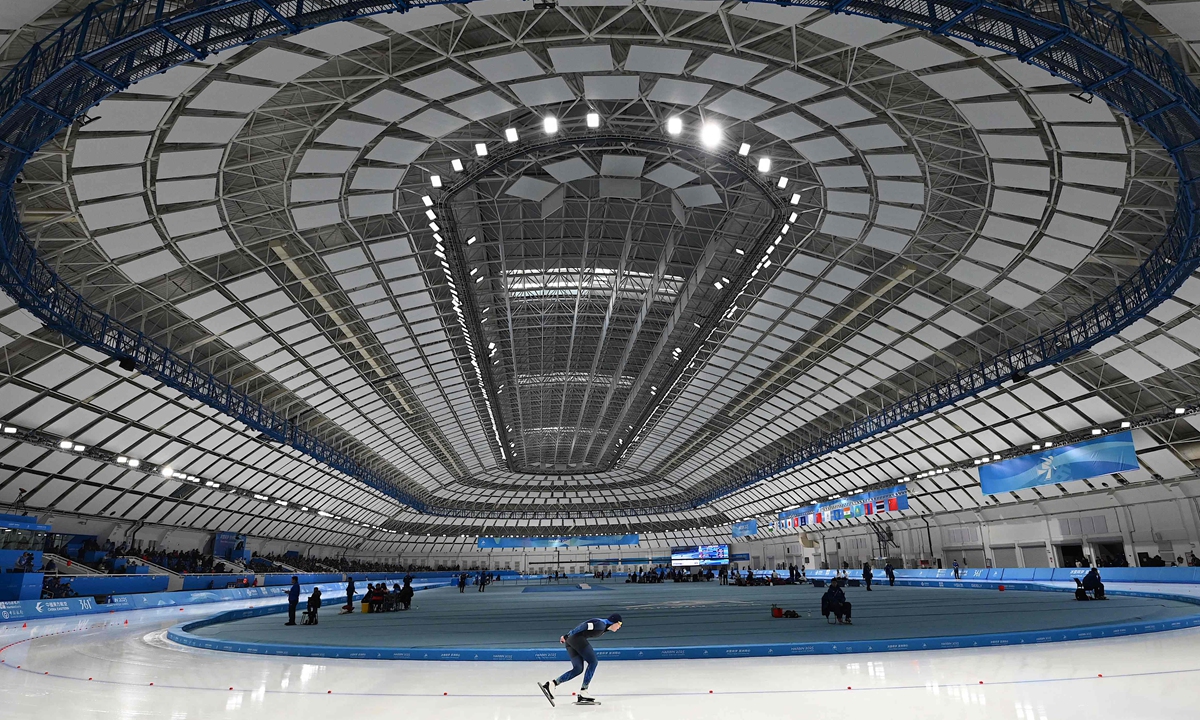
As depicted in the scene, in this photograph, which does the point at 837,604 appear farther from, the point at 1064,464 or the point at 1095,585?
the point at 1064,464

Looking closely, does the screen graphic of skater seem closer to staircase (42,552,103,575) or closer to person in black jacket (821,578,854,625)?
person in black jacket (821,578,854,625)

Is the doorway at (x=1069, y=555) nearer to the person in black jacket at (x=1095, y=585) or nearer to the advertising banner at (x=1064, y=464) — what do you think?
the advertising banner at (x=1064, y=464)

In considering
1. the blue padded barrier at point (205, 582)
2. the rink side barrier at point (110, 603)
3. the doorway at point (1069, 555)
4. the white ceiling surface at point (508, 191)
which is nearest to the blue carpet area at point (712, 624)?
the rink side barrier at point (110, 603)

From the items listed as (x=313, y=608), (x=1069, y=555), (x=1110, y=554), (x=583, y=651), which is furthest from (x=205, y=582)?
(x=1110, y=554)

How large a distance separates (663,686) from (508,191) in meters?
18.9

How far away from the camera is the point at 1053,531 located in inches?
1907

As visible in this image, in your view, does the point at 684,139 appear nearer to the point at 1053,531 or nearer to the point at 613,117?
the point at 613,117

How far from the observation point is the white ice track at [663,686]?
952 cm

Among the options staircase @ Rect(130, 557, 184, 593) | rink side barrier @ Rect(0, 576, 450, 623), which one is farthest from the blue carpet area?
staircase @ Rect(130, 557, 184, 593)

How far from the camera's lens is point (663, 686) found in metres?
11.7

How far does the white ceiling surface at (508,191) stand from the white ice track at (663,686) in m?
12.7

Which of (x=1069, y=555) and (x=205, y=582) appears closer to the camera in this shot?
(x=205, y=582)

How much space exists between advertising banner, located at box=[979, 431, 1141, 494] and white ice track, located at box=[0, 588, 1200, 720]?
22.6 metres

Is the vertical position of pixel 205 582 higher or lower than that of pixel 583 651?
lower
